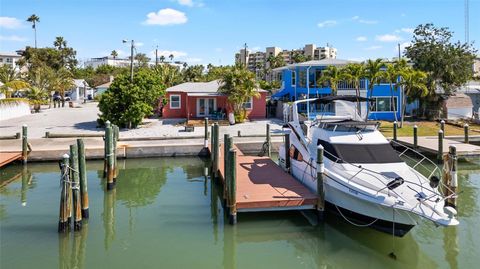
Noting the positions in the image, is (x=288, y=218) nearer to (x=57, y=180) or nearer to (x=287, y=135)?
(x=287, y=135)

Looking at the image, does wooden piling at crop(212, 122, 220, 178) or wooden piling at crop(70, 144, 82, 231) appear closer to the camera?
wooden piling at crop(70, 144, 82, 231)

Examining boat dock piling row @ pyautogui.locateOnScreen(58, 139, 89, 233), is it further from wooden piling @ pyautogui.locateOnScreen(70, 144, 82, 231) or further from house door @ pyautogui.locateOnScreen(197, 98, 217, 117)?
house door @ pyautogui.locateOnScreen(197, 98, 217, 117)

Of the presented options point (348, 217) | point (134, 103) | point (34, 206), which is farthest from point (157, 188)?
point (134, 103)

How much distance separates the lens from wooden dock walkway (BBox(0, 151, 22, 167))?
18.6 meters

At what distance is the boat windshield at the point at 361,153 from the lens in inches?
464

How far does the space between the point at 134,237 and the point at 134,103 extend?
2001 centimetres

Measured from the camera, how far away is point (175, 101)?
37.3m

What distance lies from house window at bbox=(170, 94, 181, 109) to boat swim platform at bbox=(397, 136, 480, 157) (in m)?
20.5

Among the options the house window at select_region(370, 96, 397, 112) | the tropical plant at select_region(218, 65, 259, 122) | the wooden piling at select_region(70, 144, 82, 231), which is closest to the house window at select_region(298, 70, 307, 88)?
the tropical plant at select_region(218, 65, 259, 122)

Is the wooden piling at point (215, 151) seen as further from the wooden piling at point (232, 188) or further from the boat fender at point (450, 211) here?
the boat fender at point (450, 211)

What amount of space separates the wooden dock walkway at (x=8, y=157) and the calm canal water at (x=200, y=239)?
4.09 meters

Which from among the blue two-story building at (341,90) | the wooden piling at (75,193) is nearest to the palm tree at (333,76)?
the blue two-story building at (341,90)

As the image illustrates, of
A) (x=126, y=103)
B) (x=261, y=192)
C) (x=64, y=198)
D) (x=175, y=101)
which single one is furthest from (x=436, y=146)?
(x=175, y=101)

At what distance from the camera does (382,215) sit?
10.0m
